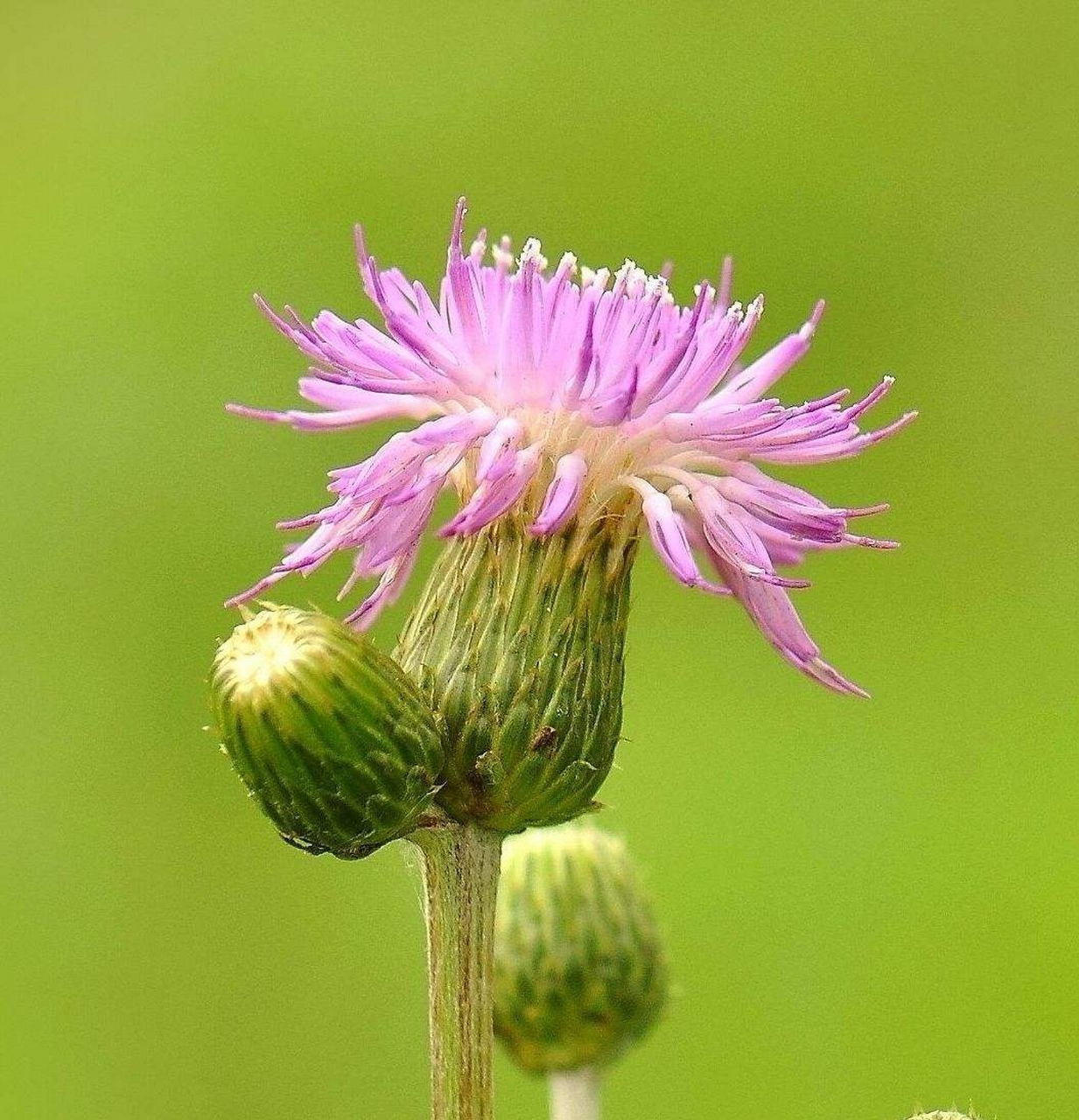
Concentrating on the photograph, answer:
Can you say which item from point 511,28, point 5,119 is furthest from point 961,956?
point 5,119

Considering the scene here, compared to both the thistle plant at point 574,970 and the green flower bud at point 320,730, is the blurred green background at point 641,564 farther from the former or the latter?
the green flower bud at point 320,730

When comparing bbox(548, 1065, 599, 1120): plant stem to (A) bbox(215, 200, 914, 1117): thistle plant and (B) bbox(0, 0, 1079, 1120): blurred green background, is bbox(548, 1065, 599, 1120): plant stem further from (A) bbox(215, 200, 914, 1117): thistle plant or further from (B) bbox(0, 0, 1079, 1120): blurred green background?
(B) bbox(0, 0, 1079, 1120): blurred green background

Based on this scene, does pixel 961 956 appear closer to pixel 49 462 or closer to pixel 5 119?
pixel 49 462

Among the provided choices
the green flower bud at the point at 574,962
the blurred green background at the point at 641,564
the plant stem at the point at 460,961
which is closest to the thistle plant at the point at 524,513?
the plant stem at the point at 460,961

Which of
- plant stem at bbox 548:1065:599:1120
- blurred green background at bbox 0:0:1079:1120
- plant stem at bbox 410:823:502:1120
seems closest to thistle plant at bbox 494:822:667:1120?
plant stem at bbox 548:1065:599:1120

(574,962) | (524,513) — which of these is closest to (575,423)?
(524,513)

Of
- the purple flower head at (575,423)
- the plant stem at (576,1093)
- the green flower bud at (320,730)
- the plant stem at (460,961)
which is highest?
the purple flower head at (575,423)

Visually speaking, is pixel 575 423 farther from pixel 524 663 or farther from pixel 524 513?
pixel 524 663

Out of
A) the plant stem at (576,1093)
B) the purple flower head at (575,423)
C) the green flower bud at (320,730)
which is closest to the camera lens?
the green flower bud at (320,730)
